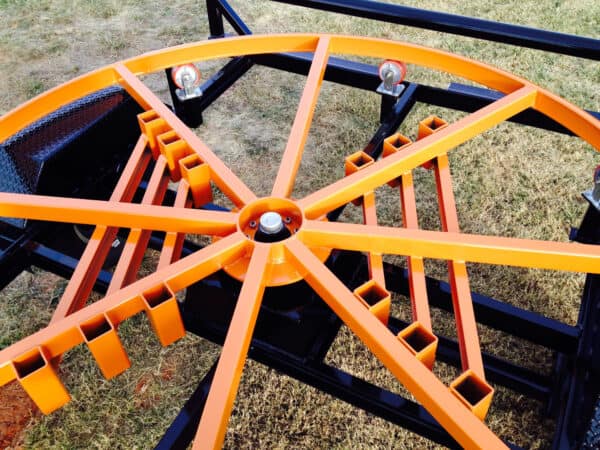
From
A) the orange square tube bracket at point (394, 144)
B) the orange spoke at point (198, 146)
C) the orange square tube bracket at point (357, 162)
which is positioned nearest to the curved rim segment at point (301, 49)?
the orange spoke at point (198, 146)

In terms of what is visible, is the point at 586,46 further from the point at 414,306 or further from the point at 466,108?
the point at 414,306

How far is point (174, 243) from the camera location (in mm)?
1854

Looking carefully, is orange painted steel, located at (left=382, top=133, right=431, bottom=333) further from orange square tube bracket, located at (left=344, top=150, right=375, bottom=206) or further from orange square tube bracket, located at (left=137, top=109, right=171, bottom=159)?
orange square tube bracket, located at (left=137, top=109, right=171, bottom=159)

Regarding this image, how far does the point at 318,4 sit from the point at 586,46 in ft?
3.51

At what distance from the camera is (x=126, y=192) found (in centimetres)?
201

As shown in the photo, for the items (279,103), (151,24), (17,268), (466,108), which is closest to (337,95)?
(279,103)

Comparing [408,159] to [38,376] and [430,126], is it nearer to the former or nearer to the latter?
[430,126]

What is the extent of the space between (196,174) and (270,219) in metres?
0.37

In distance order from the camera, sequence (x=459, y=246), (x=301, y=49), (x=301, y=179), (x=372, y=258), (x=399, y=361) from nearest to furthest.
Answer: (x=399, y=361) < (x=459, y=246) < (x=372, y=258) < (x=301, y=49) < (x=301, y=179)

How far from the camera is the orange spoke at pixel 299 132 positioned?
6.02 ft

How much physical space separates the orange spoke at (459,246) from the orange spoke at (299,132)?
194 millimetres

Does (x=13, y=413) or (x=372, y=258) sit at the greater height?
(x=372, y=258)

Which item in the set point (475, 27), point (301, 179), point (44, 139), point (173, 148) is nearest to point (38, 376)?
point (173, 148)

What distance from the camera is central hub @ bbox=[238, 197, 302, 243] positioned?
66.2 inches
